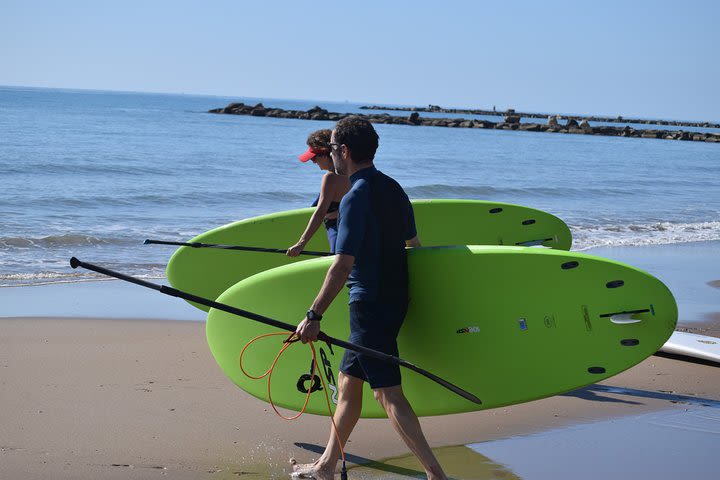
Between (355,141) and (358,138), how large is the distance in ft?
0.05

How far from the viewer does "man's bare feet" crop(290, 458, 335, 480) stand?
3.67 meters

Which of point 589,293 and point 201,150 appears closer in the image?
point 589,293

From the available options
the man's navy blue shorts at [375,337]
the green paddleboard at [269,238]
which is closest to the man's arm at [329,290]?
the man's navy blue shorts at [375,337]

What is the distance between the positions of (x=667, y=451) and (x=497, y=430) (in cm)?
78

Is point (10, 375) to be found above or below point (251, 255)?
below

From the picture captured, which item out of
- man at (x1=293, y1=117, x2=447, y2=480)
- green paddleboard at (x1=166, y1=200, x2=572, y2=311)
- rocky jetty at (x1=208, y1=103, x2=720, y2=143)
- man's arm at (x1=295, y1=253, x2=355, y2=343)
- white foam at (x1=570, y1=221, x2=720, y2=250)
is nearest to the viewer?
man's arm at (x1=295, y1=253, x2=355, y2=343)

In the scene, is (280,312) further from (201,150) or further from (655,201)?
(201,150)

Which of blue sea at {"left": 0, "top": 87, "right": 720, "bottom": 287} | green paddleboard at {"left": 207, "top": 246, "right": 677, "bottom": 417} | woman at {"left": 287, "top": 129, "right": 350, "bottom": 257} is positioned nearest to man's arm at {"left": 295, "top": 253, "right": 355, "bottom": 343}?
green paddleboard at {"left": 207, "top": 246, "right": 677, "bottom": 417}

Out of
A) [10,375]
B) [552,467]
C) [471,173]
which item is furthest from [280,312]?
[471,173]

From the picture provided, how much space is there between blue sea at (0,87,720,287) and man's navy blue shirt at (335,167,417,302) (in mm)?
3485

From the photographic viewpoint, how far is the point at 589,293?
13.7ft

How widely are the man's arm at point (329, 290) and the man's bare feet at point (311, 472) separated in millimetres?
715

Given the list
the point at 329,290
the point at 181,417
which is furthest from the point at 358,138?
the point at 181,417

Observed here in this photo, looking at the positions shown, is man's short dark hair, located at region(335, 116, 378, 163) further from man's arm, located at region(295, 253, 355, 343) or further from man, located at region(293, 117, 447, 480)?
man's arm, located at region(295, 253, 355, 343)
